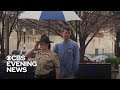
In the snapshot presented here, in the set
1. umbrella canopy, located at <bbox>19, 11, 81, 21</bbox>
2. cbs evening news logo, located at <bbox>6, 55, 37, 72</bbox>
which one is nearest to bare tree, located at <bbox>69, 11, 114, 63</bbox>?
umbrella canopy, located at <bbox>19, 11, 81, 21</bbox>

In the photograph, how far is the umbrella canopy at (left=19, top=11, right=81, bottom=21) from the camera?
6992 mm

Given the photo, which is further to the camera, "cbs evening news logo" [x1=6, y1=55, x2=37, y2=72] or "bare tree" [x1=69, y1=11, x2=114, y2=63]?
"bare tree" [x1=69, y1=11, x2=114, y2=63]

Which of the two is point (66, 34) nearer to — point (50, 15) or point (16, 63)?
point (50, 15)

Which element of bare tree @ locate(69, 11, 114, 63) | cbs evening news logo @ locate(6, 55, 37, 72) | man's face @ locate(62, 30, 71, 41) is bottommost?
cbs evening news logo @ locate(6, 55, 37, 72)

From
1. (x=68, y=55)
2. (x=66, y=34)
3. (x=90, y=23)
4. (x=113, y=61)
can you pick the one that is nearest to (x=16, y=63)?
(x=68, y=55)

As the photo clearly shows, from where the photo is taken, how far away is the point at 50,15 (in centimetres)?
697

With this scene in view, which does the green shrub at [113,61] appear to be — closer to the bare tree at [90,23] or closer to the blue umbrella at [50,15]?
the bare tree at [90,23]

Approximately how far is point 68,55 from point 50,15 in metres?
1.10

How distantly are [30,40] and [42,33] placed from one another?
354 mm

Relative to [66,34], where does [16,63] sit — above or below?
below

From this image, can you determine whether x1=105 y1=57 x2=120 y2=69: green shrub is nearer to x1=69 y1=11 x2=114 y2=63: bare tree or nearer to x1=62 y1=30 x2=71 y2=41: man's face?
x1=69 y1=11 x2=114 y2=63: bare tree

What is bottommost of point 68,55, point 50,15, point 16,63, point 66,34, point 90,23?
point 16,63

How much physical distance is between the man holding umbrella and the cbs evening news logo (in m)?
0.87
